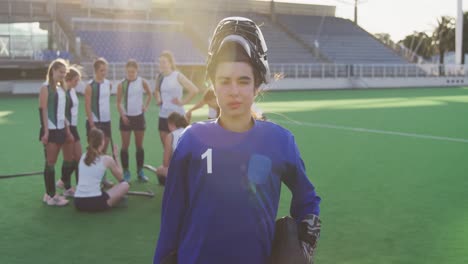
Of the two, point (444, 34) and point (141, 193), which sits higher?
point (444, 34)

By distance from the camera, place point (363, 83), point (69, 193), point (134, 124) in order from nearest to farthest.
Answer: point (69, 193)
point (134, 124)
point (363, 83)

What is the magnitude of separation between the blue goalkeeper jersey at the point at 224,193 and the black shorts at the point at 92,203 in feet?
14.6

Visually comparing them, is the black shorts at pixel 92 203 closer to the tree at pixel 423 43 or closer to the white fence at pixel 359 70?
the white fence at pixel 359 70

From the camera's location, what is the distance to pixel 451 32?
67.1 m

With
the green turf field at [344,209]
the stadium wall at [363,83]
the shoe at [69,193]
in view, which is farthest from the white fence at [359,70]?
the shoe at [69,193]

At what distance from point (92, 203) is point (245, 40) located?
479 centimetres

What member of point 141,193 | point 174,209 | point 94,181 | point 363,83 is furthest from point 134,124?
point 363,83

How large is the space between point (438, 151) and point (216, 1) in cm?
3602

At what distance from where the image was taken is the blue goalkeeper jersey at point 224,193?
1.94m

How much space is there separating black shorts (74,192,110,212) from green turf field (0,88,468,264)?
0.30 feet

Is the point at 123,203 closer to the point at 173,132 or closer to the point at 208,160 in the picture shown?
the point at 173,132

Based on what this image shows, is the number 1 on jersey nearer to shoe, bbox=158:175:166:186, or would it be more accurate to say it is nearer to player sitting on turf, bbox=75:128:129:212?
player sitting on turf, bbox=75:128:129:212

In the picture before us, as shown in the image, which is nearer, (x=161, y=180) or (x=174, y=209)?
(x=174, y=209)

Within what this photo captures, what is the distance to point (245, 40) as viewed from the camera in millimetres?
1938
